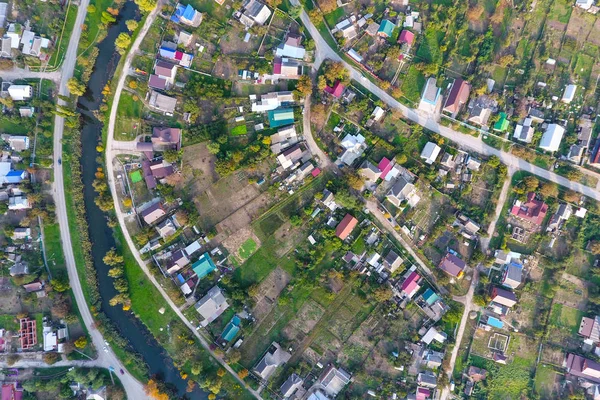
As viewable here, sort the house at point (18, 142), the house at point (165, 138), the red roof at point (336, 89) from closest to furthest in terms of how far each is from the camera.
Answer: the house at point (18, 142), the house at point (165, 138), the red roof at point (336, 89)

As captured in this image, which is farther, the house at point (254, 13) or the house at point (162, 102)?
the house at point (254, 13)

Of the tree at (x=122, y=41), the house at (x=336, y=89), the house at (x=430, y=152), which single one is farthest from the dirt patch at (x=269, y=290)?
the tree at (x=122, y=41)

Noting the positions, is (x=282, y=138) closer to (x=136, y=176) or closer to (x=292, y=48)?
(x=292, y=48)

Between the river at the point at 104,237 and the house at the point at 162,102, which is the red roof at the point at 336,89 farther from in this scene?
the river at the point at 104,237

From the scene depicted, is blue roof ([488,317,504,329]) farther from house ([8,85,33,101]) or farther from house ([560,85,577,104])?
house ([8,85,33,101])

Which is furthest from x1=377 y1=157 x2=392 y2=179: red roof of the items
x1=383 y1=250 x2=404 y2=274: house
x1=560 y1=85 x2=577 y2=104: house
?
x1=560 y1=85 x2=577 y2=104: house

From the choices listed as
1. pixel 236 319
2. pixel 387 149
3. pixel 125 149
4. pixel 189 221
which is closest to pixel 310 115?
Answer: pixel 387 149

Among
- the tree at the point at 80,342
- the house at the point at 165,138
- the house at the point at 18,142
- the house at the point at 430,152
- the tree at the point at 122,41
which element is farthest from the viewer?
the house at the point at 430,152
